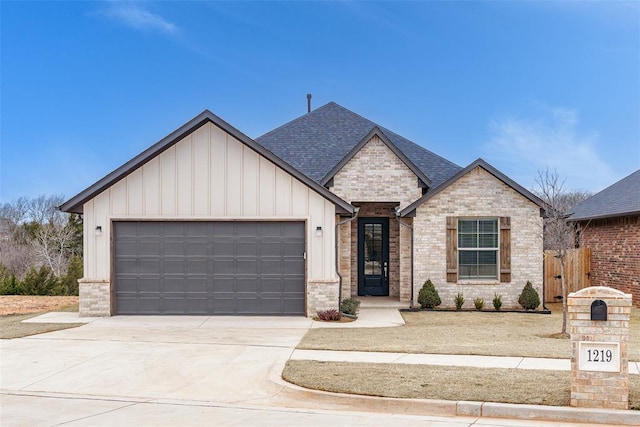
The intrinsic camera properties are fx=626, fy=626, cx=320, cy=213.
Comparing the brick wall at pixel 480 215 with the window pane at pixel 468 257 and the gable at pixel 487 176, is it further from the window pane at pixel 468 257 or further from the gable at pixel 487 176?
the window pane at pixel 468 257

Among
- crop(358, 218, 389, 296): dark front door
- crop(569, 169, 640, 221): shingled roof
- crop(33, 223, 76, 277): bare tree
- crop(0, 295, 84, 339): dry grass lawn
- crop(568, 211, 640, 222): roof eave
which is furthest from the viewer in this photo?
crop(33, 223, 76, 277): bare tree

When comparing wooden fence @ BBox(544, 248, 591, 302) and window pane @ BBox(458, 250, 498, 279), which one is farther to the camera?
wooden fence @ BBox(544, 248, 591, 302)

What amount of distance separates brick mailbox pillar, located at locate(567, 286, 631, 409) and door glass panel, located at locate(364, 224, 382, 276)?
13.8 meters

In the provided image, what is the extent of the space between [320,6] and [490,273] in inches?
470

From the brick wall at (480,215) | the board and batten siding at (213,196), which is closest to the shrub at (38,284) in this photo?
the board and batten siding at (213,196)

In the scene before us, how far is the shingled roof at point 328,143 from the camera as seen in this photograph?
21.5 metres

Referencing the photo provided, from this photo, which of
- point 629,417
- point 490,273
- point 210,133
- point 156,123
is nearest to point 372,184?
point 490,273

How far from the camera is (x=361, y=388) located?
27.1ft

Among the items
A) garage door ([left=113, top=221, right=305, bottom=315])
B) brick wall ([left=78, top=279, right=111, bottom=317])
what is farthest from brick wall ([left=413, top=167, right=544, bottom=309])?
brick wall ([left=78, top=279, right=111, bottom=317])

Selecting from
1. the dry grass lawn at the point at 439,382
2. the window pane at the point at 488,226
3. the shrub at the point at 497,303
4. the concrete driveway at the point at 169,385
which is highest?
the window pane at the point at 488,226

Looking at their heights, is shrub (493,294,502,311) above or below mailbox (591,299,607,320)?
below

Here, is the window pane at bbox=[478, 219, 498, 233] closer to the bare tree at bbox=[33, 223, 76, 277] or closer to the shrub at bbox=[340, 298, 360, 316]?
the shrub at bbox=[340, 298, 360, 316]

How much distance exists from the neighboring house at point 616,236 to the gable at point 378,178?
283 inches

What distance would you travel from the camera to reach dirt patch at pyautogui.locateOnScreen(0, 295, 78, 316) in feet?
62.7
